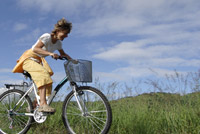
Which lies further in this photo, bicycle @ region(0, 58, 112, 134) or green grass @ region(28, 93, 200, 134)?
green grass @ region(28, 93, 200, 134)

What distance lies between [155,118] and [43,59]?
2.56 m

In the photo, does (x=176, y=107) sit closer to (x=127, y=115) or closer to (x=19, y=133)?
(x=127, y=115)

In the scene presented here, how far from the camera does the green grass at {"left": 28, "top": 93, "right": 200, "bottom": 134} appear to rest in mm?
4734

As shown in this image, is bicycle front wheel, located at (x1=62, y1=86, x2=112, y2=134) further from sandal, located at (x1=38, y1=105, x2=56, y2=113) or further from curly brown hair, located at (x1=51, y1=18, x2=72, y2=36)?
curly brown hair, located at (x1=51, y1=18, x2=72, y2=36)

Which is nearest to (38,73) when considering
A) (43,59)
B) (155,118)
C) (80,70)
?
(43,59)

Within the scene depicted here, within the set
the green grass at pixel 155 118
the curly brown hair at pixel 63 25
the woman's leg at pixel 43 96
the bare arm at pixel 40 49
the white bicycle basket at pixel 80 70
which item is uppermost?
the curly brown hair at pixel 63 25

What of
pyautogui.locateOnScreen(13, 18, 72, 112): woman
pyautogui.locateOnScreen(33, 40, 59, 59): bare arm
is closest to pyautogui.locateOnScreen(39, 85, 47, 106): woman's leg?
pyautogui.locateOnScreen(13, 18, 72, 112): woman

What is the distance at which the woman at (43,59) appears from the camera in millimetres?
4398

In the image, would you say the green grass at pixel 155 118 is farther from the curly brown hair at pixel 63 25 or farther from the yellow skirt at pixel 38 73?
the curly brown hair at pixel 63 25

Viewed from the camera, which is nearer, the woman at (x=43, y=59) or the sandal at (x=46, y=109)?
the sandal at (x=46, y=109)

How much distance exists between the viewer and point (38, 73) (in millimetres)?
4500

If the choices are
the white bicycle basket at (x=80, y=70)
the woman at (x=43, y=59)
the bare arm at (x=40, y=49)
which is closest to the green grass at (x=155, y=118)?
the woman at (x=43, y=59)

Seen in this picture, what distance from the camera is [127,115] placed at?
5.09 meters

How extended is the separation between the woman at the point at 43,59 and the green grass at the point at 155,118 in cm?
126
